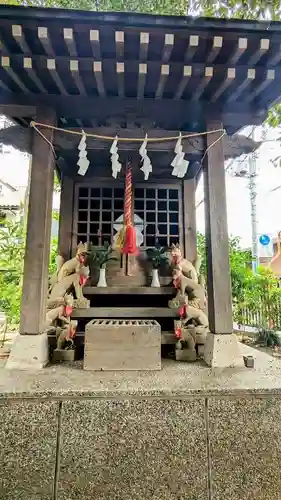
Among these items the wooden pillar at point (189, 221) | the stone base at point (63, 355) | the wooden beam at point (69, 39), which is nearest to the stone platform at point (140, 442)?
the stone base at point (63, 355)

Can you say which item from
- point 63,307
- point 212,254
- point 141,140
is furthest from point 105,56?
point 63,307

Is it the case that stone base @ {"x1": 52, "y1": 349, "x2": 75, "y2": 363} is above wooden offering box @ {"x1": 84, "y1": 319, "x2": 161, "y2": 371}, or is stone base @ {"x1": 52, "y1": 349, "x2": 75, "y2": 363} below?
below

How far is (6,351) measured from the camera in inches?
152

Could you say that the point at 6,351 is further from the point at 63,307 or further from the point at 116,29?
the point at 116,29

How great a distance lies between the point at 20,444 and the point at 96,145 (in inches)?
119

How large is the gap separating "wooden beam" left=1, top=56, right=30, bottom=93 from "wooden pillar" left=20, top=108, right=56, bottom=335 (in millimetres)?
281

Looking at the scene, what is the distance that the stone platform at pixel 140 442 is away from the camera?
81.7 inches

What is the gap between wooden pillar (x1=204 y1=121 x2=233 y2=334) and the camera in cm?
303

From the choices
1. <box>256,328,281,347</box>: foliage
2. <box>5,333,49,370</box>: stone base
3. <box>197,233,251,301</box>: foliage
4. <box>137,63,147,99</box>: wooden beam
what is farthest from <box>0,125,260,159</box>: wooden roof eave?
<box>197,233,251,301</box>: foliage

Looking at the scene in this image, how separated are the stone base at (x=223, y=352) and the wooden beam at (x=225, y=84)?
2695 millimetres

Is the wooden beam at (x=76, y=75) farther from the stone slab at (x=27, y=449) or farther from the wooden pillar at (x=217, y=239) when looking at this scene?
the stone slab at (x=27, y=449)

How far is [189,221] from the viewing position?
4477 mm

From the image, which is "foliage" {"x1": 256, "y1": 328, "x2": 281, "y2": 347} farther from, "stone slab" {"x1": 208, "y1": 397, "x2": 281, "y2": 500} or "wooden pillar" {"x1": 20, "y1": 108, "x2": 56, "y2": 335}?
"wooden pillar" {"x1": 20, "y1": 108, "x2": 56, "y2": 335}

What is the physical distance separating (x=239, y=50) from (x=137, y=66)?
101 cm
